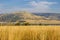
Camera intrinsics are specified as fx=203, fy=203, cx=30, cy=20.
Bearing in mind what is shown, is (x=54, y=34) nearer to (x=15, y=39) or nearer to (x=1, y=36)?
(x=15, y=39)

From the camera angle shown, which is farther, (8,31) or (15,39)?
(8,31)

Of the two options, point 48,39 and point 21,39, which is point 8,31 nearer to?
point 21,39

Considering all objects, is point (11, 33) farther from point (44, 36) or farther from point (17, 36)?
point (44, 36)

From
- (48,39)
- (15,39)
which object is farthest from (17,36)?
(48,39)

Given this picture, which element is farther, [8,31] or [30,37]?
[8,31]

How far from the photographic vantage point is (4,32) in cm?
331

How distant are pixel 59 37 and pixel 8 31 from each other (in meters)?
0.85

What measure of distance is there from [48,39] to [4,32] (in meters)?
0.72

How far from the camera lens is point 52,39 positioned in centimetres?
320

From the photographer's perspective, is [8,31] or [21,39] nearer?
[21,39]

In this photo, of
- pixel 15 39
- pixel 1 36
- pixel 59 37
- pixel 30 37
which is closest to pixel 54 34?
pixel 59 37

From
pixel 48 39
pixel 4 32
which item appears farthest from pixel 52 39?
pixel 4 32

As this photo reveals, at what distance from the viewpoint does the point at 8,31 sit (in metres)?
3.40

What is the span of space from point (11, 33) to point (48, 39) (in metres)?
0.61
